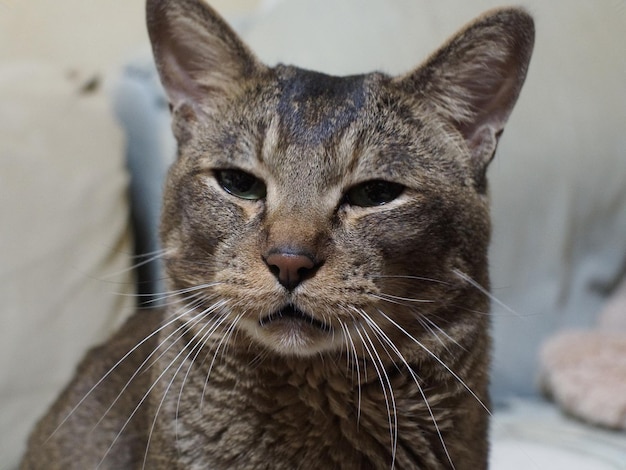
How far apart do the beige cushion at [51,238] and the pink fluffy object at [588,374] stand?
106 cm

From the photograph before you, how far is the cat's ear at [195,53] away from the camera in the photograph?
105 cm

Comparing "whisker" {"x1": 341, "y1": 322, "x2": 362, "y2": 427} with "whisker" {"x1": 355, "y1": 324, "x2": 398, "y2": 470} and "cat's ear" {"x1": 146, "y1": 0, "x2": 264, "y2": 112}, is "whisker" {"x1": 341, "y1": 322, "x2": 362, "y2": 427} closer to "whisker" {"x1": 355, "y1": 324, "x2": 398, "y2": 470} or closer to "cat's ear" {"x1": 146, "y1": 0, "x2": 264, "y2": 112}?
"whisker" {"x1": 355, "y1": 324, "x2": 398, "y2": 470}

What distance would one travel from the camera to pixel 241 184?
100 cm

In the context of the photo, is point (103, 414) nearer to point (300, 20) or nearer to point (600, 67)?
point (300, 20)

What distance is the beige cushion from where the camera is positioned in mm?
1632

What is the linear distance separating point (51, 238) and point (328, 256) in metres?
1.06

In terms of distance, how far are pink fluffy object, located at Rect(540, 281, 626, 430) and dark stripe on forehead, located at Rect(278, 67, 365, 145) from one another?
1.00 meters

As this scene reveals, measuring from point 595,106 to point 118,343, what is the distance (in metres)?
1.34

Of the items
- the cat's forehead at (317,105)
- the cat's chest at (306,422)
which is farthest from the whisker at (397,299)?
the cat's forehead at (317,105)

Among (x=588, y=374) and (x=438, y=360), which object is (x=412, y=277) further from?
(x=588, y=374)

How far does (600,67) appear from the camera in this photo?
1.87 meters

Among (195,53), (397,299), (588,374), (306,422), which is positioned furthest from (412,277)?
(588,374)

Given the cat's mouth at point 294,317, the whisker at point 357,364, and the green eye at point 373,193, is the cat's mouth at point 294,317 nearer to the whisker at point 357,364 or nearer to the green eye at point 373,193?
the whisker at point 357,364

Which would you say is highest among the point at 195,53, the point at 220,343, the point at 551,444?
the point at 195,53
